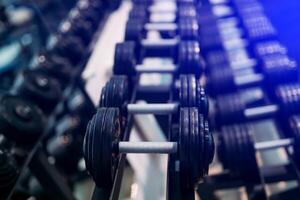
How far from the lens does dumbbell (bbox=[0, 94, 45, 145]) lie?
3.69ft

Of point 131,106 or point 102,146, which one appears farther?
point 131,106

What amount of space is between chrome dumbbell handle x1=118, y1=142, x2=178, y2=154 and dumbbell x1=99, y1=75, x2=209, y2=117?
0.12 meters

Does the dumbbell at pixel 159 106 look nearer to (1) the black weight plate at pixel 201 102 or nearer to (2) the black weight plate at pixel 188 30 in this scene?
(1) the black weight plate at pixel 201 102

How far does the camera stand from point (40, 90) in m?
1.38

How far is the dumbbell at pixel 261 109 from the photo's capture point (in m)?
1.00

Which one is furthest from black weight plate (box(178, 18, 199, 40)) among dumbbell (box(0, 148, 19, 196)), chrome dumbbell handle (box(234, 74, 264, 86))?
dumbbell (box(0, 148, 19, 196))

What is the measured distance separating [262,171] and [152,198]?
360mm

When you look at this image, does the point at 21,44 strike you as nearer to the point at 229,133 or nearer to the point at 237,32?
the point at 237,32

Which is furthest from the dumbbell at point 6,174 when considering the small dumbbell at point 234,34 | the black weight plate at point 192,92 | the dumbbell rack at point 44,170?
the small dumbbell at point 234,34

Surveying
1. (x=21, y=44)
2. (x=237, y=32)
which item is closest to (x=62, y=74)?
(x=21, y=44)

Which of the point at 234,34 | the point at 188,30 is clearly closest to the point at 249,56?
the point at 234,34

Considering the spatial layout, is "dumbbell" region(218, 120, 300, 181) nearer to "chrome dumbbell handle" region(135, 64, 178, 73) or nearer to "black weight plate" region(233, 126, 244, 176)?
"black weight plate" region(233, 126, 244, 176)

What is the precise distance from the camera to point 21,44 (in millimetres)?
1815

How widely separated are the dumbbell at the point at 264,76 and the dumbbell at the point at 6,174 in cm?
66
